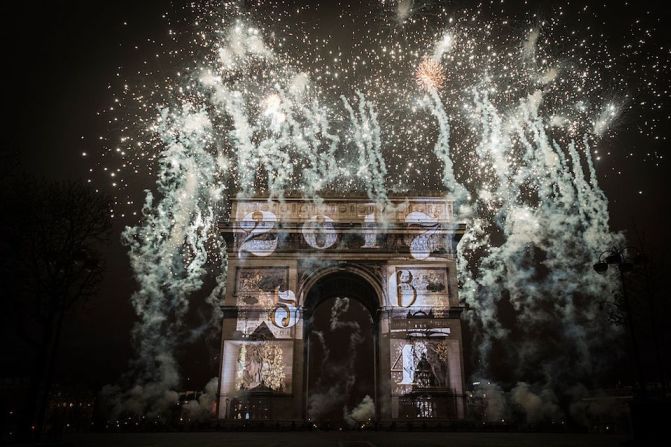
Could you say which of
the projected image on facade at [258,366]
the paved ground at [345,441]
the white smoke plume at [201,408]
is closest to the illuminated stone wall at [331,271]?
the projected image on facade at [258,366]

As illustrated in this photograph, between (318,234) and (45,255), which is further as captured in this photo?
(318,234)

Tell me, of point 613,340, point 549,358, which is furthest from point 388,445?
point 613,340

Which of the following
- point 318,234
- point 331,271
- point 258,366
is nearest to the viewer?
point 258,366

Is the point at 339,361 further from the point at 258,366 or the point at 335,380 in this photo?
the point at 258,366

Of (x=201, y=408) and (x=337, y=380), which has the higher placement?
(x=337, y=380)

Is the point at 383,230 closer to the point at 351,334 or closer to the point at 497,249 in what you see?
the point at 497,249

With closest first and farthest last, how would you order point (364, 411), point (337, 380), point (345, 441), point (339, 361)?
point (345, 441)
point (364, 411)
point (337, 380)
point (339, 361)

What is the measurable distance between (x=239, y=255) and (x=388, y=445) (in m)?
17.9

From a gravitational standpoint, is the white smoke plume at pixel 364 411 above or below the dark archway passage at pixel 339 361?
below

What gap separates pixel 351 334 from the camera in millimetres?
47812

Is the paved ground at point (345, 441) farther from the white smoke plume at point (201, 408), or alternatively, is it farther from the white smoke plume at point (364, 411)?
the white smoke plume at point (364, 411)

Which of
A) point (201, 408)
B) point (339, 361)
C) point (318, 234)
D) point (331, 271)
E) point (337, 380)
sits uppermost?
point (318, 234)

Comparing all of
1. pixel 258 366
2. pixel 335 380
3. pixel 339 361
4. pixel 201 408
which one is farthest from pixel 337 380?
pixel 258 366

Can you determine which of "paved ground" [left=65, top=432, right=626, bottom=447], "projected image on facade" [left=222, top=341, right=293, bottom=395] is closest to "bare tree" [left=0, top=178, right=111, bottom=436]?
"paved ground" [left=65, top=432, right=626, bottom=447]
